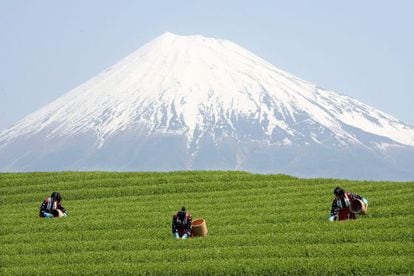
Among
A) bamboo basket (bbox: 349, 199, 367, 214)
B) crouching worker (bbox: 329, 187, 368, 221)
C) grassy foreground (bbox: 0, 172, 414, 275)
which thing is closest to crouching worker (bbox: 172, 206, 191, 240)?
grassy foreground (bbox: 0, 172, 414, 275)

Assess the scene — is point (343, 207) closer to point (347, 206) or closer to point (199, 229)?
point (347, 206)

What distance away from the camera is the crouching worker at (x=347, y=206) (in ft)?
85.9

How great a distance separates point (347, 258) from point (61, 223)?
39.4ft

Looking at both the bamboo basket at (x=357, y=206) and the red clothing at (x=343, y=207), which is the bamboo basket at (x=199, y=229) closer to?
the red clothing at (x=343, y=207)

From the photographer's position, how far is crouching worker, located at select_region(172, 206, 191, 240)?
83.3ft

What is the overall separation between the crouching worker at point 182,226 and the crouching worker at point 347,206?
15.0ft

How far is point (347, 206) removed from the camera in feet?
86.4

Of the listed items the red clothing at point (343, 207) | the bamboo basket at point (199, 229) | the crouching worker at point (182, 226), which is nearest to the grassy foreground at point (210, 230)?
the bamboo basket at point (199, 229)

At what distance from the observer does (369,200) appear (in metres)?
30.4

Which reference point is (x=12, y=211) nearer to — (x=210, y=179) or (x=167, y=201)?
(x=167, y=201)

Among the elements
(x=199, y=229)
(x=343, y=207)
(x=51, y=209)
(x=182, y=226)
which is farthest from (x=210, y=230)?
(x=51, y=209)

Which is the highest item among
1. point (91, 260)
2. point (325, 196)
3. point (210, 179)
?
point (210, 179)

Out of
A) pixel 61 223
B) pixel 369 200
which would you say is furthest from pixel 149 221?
pixel 369 200

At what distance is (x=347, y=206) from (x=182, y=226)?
5167 mm
